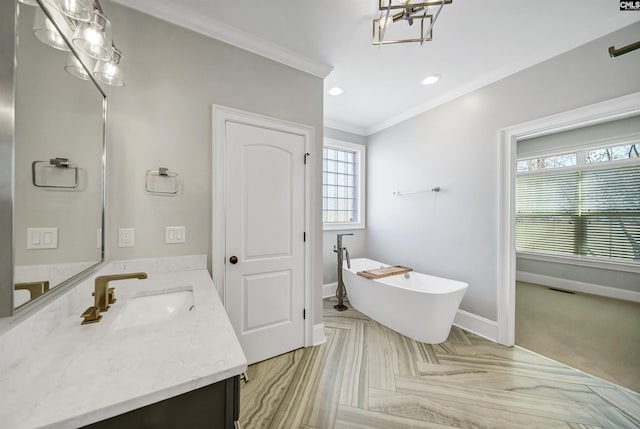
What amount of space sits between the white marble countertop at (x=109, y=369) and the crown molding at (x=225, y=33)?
1.91 metres


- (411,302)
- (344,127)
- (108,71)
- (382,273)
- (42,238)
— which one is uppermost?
(344,127)

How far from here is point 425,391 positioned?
1.70m

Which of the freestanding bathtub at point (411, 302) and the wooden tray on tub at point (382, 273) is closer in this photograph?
the freestanding bathtub at point (411, 302)

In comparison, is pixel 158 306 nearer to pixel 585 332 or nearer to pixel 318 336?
pixel 318 336

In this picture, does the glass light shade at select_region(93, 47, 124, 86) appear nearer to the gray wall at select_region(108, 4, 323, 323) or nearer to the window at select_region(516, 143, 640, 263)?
the gray wall at select_region(108, 4, 323, 323)

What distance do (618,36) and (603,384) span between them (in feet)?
8.13

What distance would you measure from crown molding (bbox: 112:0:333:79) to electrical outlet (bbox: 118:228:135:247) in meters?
1.46

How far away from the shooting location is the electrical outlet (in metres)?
1.52

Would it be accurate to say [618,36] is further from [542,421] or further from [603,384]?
[542,421]

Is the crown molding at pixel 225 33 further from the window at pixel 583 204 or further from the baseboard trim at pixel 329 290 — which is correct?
the window at pixel 583 204

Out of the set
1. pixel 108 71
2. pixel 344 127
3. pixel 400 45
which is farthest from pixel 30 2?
pixel 344 127

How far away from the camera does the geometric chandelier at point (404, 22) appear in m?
1.54

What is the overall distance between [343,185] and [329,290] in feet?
5.39

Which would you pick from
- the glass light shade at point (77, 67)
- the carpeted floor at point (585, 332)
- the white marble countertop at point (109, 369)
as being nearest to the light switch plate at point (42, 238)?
the white marble countertop at point (109, 369)
